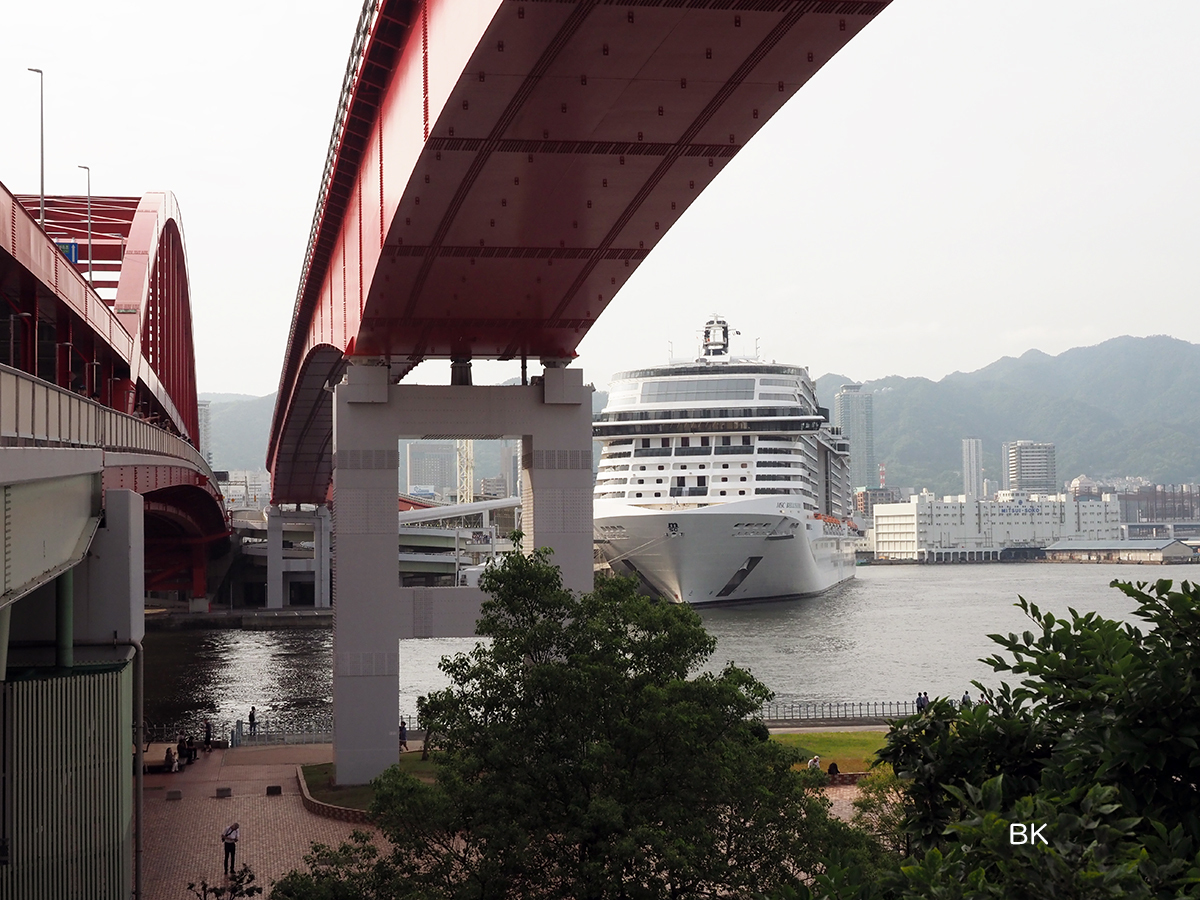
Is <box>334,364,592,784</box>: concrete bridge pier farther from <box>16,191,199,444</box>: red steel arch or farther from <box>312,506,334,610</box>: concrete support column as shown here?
<box>312,506,334,610</box>: concrete support column

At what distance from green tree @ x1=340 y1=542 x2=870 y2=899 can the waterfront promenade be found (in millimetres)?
5007

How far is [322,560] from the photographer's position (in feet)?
253

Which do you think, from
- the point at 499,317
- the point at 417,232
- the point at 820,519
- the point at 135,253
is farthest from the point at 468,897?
the point at 820,519

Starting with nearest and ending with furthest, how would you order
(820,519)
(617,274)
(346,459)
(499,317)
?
1. (617,274)
2. (499,317)
3. (346,459)
4. (820,519)

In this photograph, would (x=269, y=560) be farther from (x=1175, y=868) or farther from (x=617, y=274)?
(x=1175, y=868)

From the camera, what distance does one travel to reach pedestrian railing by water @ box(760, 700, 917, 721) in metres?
30.9

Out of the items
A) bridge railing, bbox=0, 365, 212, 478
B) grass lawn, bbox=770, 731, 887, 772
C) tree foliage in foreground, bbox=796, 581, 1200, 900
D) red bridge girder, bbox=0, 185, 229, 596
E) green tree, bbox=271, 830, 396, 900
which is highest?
red bridge girder, bbox=0, 185, 229, 596

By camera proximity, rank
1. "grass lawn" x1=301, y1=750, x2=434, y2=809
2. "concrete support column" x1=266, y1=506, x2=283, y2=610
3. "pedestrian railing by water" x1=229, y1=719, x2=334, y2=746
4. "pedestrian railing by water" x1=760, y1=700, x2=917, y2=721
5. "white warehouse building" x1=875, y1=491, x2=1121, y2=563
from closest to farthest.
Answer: "grass lawn" x1=301, y1=750, x2=434, y2=809 < "pedestrian railing by water" x1=229, y1=719, x2=334, y2=746 < "pedestrian railing by water" x1=760, y1=700, x2=917, y2=721 < "concrete support column" x1=266, y1=506, x2=283, y2=610 < "white warehouse building" x1=875, y1=491, x2=1121, y2=563

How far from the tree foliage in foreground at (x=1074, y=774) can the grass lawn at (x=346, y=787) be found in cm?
1389

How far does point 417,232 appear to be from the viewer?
1593 cm

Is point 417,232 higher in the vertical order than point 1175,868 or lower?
higher

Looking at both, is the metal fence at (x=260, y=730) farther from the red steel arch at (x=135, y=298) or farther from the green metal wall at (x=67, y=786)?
Answer: the green metal wall at (x=67, y=786)

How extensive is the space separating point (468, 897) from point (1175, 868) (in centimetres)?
623

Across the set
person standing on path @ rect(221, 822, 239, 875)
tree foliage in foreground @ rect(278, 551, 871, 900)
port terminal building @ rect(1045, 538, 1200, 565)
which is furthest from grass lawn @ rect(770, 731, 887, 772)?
port terminal building @ rect(1045, 538, 1200, 565)
